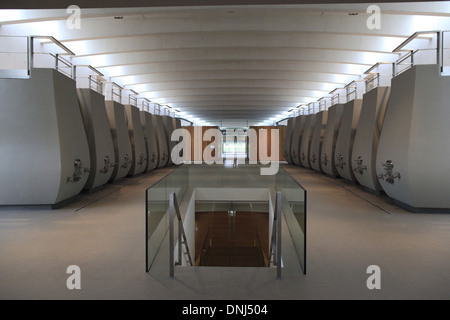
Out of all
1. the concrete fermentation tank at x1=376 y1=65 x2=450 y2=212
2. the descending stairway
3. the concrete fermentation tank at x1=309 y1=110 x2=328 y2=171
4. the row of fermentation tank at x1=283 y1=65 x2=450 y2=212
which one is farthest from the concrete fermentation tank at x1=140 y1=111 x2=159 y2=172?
the concrete fermentation tank at x1=376 y1=65 x2=450 y2=212

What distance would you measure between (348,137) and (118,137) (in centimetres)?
826

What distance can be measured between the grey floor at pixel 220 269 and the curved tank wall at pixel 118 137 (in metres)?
4.65

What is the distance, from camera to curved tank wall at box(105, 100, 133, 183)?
453 inches

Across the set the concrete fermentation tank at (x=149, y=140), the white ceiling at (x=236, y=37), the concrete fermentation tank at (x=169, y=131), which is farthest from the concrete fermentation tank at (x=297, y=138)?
the concrete fermentation tank at (x=149, y=140)

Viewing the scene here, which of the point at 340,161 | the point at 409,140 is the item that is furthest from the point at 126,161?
the point at 409,140

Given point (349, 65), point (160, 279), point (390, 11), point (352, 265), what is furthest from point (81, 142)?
point (349, 65)

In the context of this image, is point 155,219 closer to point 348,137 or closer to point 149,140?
point 348,137

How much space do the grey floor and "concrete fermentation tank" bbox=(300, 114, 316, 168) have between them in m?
10.9

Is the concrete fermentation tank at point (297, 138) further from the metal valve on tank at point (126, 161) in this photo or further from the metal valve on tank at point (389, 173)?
the metal valve on tank at point (389, 173)

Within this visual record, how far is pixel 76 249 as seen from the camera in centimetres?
477

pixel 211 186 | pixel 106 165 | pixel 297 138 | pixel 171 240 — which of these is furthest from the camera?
pixel 297 138

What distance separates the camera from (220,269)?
13.4 feet

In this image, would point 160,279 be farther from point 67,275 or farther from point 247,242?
point 247,242

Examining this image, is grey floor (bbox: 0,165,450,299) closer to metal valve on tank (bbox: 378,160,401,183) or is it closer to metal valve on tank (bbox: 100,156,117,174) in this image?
metal valve on tank (bbox: 378,160,401,183)
